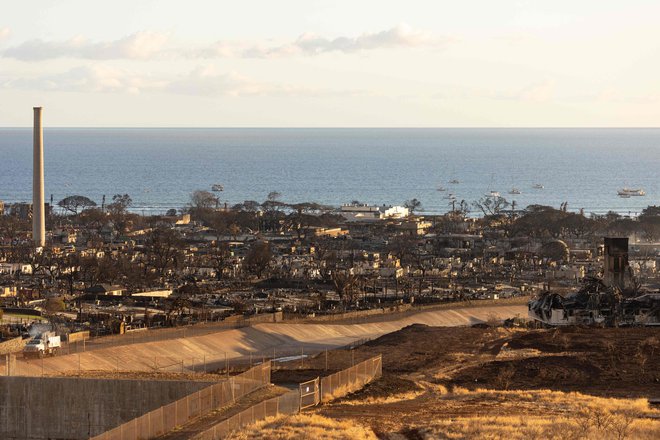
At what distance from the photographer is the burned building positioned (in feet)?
192

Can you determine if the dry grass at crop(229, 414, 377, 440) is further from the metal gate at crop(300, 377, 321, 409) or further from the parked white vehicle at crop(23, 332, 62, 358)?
the parked white vehicle at crop(23, 332, 62, 358)

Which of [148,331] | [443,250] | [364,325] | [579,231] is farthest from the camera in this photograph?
[579,231]

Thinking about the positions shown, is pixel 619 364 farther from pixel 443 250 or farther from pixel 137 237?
pixel 137 237

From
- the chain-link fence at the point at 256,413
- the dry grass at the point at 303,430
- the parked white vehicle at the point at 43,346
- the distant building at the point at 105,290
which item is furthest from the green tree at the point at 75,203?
the dry grass at the point at 303,430

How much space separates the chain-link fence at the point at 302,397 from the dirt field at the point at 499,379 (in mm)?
388

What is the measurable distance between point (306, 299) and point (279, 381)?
32254 millimetres

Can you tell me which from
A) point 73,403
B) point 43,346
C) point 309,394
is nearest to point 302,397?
point 309,394

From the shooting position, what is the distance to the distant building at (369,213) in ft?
430

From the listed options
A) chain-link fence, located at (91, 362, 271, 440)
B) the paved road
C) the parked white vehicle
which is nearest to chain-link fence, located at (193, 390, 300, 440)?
chain-link fence, located at (91, 362, 271, 440)

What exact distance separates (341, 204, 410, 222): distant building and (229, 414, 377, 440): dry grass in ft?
320

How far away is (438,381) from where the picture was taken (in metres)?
41.7

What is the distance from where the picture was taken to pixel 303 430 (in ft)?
93.7

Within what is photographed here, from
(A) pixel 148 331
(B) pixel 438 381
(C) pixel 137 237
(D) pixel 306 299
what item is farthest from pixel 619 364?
(C) pixel 137 237

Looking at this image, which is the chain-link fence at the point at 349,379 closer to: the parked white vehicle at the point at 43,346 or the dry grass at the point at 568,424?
the dry grass at the point at 568,424
